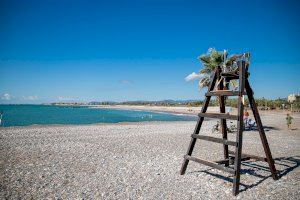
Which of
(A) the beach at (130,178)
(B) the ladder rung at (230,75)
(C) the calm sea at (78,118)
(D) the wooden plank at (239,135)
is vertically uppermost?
(B) the ladder rung at (230,75)

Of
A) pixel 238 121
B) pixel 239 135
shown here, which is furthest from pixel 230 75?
pixel 239 135

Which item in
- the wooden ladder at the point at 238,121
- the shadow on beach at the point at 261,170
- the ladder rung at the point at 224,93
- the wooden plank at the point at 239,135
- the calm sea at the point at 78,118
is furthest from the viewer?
the calm sea at the point at 78,118

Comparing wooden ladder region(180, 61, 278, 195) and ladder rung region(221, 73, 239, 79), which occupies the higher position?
ladder rung region(221, 73, 239, 79)

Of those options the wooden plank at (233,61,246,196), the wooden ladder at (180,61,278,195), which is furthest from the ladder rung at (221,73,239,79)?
the wooden plank at (233,61,246,196)

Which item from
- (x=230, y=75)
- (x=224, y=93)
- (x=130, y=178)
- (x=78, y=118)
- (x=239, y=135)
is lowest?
(x=78, y=118)

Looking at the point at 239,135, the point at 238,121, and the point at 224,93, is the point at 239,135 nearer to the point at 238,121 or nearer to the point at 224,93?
the point at 238,121

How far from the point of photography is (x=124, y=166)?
36.8 feet

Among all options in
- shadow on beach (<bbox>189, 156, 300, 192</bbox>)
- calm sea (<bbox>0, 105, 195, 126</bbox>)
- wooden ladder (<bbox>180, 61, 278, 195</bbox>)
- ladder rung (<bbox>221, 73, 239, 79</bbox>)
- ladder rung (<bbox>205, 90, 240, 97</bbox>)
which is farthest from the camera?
calm sea (<bbox>0, 105, 195, 126</bbox>)

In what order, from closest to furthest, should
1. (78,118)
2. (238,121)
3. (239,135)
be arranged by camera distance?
(239,135) → (238,121) → (78,118)

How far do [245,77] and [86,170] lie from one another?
7.15 metres

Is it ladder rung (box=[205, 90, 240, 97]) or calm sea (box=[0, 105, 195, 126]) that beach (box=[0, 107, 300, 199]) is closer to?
ladder rung (box=[205, 90, 240, 97])

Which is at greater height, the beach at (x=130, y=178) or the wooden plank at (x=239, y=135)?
the wooden plank at (x=239, y=135)

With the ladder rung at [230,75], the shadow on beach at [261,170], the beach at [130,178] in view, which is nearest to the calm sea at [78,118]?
the beach at [130,178]

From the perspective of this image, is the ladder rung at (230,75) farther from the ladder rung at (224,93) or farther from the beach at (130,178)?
the beach at (130,178)
